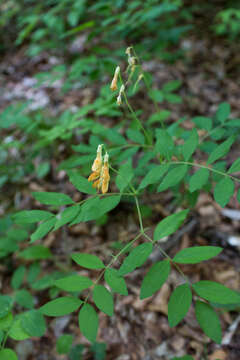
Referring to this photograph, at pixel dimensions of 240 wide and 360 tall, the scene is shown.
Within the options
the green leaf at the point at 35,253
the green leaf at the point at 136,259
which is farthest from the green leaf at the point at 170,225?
the green leaf at the point at 35,253

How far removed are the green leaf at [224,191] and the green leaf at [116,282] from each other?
52 cm

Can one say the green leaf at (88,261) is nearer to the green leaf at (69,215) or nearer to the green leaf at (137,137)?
the green leaf at (69,215)

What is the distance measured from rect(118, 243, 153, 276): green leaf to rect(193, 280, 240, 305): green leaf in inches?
9.2

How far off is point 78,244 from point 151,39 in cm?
327

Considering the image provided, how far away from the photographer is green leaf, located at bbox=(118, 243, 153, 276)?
1149 millimetres

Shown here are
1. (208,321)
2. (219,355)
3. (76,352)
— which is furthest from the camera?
(76,352)

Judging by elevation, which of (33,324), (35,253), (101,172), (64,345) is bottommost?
(64,345)

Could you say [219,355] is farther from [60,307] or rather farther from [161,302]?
[60,307]

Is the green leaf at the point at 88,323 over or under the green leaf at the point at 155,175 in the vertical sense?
under

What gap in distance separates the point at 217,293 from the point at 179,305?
151 mm

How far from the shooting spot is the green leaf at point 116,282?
1.18 m

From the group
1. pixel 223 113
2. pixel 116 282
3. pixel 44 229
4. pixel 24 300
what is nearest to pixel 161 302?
pixel 24 300

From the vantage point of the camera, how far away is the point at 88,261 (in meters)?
1.29

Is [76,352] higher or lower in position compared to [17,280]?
lower
